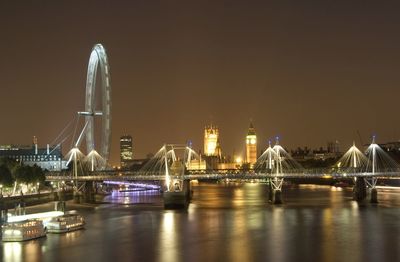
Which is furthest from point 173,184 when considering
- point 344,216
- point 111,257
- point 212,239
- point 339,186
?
point 339,186

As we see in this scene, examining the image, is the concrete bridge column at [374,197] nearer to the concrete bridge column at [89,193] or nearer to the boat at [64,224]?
the concrete bridge column at [89,193]

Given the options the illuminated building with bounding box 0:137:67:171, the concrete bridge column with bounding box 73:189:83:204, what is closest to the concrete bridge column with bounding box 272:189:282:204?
the concrete bridge column with bounding box 73:189:83:204

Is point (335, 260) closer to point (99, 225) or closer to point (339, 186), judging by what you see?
point (99, 225)

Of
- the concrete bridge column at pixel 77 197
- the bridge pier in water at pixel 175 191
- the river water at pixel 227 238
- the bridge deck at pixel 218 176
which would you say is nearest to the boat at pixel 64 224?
the river water at pixel 227 238

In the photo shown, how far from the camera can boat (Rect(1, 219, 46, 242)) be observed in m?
35.1

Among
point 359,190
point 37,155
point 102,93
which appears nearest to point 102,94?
point 102,93

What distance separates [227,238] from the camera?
37875 mm

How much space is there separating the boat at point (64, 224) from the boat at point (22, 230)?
1.70 meters

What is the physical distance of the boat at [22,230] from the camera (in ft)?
115

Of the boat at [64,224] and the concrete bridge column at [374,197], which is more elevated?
the concrete bridge column at [374,197]

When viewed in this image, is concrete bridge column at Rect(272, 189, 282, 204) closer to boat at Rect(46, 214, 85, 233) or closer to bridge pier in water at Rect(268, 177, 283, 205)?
bridge pier in water at Rect(268, 177, 283, 205)

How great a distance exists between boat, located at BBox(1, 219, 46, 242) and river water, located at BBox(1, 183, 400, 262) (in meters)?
0.52

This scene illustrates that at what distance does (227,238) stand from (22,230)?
1016 cm

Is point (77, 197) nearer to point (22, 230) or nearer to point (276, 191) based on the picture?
point (276, 191)
